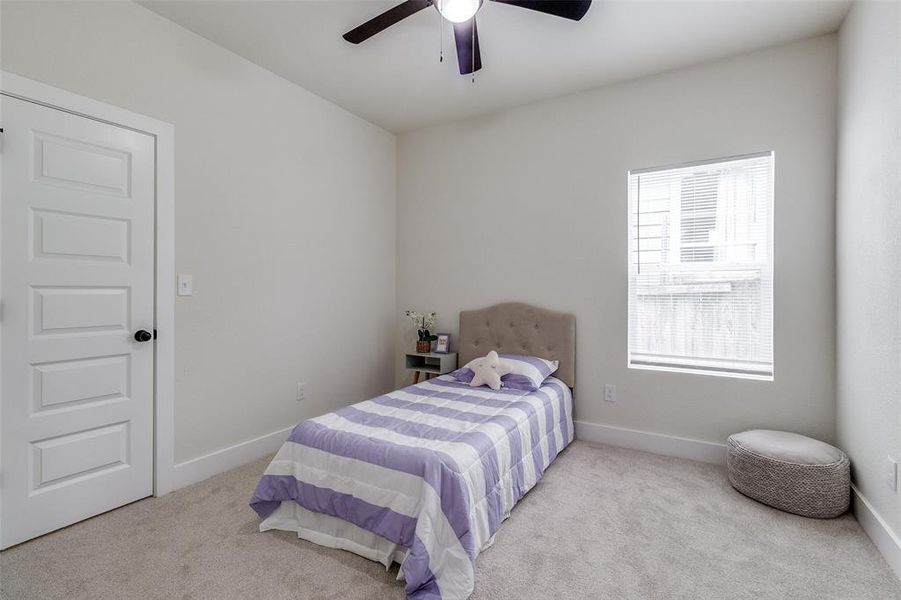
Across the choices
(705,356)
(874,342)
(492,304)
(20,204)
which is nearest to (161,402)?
(20,204)

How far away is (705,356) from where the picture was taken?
9.82 ft

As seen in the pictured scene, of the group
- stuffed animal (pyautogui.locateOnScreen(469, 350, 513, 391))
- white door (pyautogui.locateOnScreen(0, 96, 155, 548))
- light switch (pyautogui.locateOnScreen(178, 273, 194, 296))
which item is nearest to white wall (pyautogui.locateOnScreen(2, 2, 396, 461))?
light switch (pyautogui.locateOnScreen(178, 273, 194, 296))

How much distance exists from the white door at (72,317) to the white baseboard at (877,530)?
3.63 metres

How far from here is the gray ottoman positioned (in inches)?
85.3

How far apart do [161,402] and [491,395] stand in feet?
6.54

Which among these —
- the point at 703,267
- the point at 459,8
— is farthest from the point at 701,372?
the point at 459,8

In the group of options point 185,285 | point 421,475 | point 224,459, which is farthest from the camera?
point 224,459

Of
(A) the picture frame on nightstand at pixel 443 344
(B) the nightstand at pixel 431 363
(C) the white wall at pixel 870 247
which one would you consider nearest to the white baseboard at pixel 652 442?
(C) the white wall at pixel 870 247

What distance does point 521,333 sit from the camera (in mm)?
3570

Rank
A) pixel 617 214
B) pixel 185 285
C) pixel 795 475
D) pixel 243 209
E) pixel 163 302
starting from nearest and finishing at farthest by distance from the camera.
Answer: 1. pixel 795 475
2. pixel 163 302
3. pixel 185 285
4. pixel 243 209
5. pixel 617 214

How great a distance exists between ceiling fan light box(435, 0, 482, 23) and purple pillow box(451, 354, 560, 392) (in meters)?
2.17

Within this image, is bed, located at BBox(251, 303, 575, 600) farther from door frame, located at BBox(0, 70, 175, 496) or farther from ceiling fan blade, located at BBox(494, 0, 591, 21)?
ceiling fan blade, located at BBox(494, 0, 591, 21)

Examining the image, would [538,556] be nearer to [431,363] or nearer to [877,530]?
[877,530]

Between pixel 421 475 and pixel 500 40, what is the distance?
101 inches
